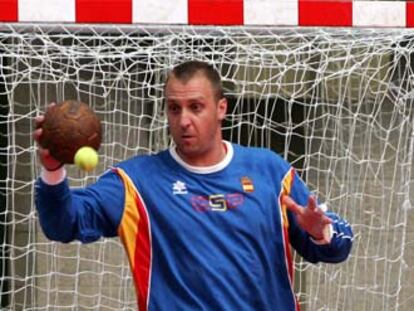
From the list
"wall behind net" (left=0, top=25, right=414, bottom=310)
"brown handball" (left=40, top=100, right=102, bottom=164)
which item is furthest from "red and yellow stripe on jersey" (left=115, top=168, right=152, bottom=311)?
"wall behind net" (left=0, top=25, right=414, bottom=310)

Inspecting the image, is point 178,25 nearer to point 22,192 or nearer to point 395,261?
point 22,192

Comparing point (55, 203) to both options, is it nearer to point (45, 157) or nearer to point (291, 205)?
point (45, 157)

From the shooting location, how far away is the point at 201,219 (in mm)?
2648

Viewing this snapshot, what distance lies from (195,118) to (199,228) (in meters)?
0.30

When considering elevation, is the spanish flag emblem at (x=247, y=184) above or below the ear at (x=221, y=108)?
below

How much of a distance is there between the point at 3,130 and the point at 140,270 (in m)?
2.13

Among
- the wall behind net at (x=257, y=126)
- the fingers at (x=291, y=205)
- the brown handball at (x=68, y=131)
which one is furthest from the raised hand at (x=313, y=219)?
the wall behind net at (x=257, y=126)

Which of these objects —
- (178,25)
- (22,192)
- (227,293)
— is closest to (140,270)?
(227,293)

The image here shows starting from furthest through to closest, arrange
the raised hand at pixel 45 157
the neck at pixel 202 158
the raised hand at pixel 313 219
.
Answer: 1. the neck at pixel 202 158
2. the raised hand at pixel 313 219
3. the raised hand at pixel 45 157

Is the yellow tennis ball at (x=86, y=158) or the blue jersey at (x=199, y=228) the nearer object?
the yellow tennis ball at (x=86, y=158)

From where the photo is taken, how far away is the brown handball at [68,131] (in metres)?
2.42

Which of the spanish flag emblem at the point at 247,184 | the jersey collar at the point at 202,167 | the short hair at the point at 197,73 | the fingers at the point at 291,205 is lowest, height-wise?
the fingers at the point at 291,205

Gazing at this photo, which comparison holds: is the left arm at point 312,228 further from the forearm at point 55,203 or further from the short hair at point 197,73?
the forearm at point 55,203

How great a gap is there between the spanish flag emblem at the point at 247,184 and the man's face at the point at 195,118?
0.34 feet
